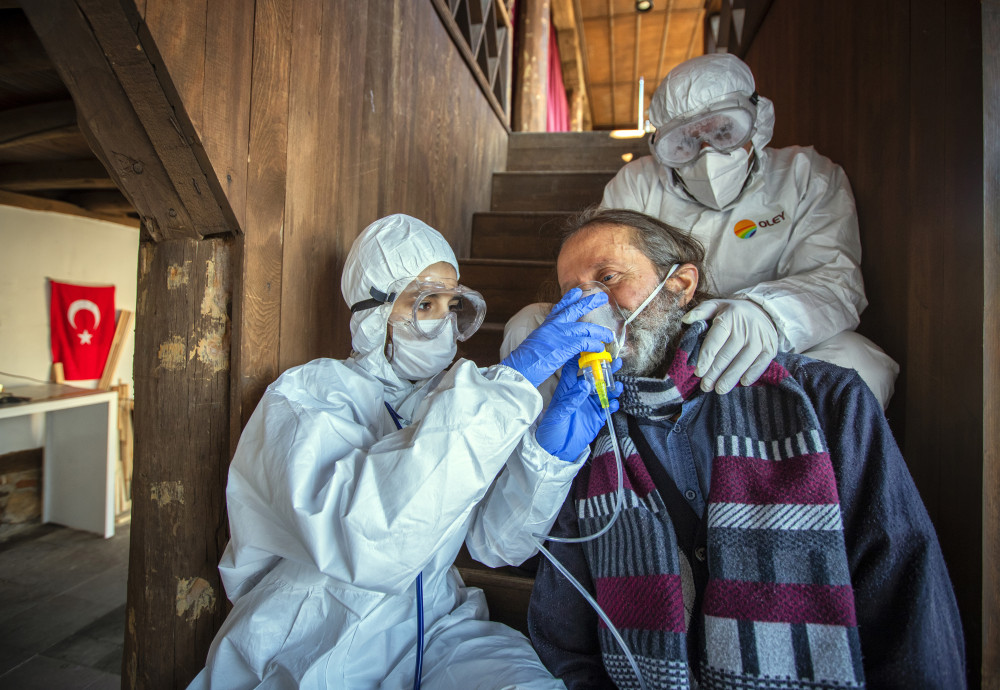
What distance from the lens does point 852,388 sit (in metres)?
1.01

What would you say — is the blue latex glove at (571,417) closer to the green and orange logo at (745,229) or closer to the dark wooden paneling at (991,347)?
the dark wooden paneling at (991,347)

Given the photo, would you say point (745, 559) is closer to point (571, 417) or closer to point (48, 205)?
point (571, 417)

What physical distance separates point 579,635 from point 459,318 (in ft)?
2.69

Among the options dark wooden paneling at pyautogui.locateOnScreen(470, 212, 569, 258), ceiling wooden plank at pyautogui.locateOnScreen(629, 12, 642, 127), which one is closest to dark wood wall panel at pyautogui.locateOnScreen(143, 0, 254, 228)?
dark wooden paneling at pyautogui.locateOnScreen(470, 212, 569, 258)

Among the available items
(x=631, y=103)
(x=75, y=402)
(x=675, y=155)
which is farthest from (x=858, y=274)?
(x=631, y=103)

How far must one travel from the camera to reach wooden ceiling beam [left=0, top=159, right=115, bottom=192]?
2.74 metres

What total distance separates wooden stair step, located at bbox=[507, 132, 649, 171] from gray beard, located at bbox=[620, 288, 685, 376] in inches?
93.5

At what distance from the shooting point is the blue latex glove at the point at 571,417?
1092 millimetres

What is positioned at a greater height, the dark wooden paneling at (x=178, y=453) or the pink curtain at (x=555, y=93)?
the pink curtain at (x=555, y=93)

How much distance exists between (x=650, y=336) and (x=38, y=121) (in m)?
2.37

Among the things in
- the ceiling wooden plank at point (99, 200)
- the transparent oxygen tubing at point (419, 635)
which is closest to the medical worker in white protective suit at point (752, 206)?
the transparent oxygen tubing at point (419, 635)

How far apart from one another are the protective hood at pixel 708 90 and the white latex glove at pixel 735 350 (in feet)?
2.65

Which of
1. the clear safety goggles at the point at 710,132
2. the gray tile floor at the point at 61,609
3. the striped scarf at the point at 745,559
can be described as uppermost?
the clear safety goggles at the point at 710,132

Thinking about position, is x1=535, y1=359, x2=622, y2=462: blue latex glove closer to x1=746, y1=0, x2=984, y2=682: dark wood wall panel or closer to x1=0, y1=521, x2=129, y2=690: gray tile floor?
x1=746, y1=0, x2=984, y2=682: dark wood wall panel
